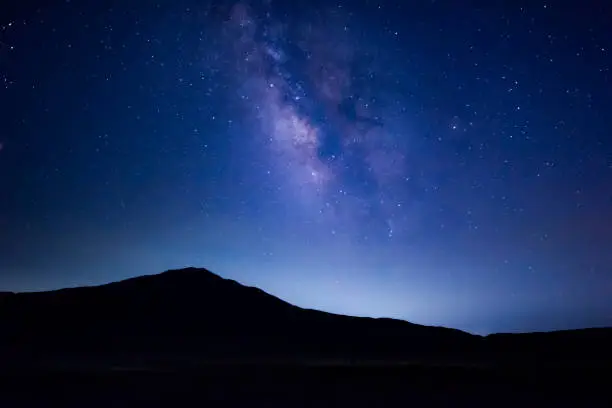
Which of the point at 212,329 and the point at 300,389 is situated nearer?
the point at 300,389

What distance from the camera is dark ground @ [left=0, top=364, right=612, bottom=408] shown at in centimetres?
1112

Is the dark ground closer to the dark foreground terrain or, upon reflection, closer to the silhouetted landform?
the dark foreground terrain

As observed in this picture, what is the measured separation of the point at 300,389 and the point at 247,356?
18.3 meters

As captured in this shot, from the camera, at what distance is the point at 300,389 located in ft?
43.2

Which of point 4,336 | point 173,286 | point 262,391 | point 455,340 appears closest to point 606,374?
point 262,391

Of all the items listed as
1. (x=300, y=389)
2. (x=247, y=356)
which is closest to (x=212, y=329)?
(x=247, y=356)

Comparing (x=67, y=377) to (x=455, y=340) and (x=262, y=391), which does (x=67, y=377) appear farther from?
(x=455, y=340)

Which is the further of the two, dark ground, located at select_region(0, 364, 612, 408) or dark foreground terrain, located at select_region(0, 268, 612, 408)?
dark foreground terrain, located at select_region(0, 268, 612, 408)

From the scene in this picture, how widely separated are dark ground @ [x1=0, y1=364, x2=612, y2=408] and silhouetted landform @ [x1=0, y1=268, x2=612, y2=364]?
1890cm

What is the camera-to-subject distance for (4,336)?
4147 centimetres

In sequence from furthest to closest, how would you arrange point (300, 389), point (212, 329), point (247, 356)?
1. point (212, 329)
2. point (247, 356)
3. point (300, 389)

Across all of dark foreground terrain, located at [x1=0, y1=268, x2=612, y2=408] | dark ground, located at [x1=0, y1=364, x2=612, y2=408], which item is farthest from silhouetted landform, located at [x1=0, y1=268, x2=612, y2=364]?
dark ground, located at [x1=0, y1=364, x2=612, y2=408]

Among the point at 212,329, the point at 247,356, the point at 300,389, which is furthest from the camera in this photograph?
the point at 212,329

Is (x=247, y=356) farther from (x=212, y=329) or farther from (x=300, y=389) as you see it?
(x=212, y=329)
